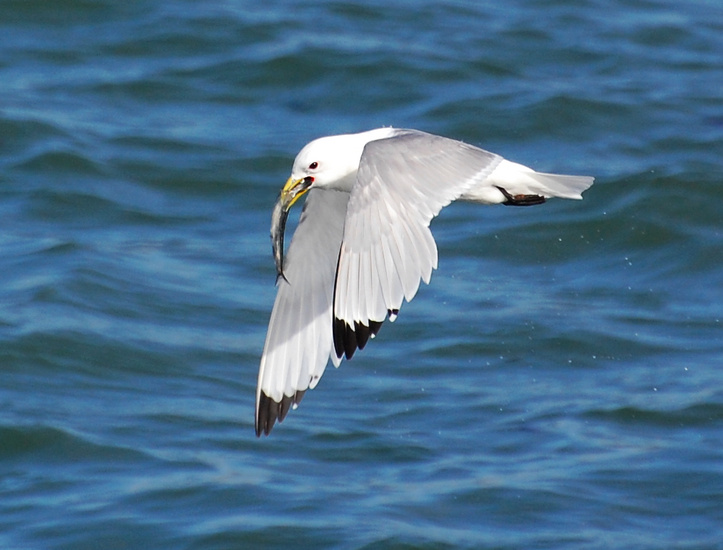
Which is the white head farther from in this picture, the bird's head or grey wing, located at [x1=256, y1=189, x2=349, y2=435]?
grey wing, located at [x1=256, y1=189, x2=349, y2=435]

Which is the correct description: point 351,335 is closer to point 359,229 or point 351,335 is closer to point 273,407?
point 359,229

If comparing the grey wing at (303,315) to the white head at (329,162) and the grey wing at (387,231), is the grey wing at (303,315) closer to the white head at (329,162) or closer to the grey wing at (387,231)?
the white head at (329,162)

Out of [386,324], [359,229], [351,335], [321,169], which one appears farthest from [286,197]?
[386,324]

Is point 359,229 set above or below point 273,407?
above

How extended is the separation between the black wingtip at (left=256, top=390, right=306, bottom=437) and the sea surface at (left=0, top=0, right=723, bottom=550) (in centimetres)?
81

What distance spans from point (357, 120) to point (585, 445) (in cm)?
419

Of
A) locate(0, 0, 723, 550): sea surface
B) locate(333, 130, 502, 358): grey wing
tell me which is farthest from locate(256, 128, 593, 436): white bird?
locate(0, 0, 723, 550): sea surface

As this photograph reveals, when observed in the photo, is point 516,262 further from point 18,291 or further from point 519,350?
point 18,291

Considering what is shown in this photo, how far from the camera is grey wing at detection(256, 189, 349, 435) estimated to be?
5988 mm

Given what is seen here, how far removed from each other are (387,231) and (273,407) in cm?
128

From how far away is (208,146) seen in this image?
10672 mm

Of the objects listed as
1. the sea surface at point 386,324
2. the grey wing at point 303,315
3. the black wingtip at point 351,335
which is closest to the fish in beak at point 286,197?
the grey wing at point 303,315

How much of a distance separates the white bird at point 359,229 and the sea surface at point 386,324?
3.42 ft

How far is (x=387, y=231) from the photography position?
5.01m
